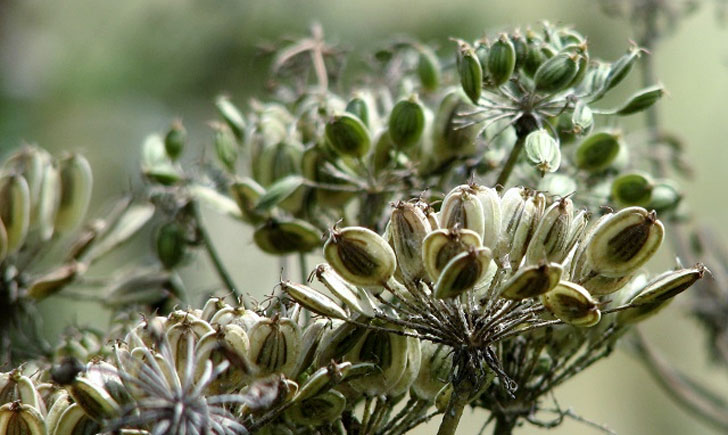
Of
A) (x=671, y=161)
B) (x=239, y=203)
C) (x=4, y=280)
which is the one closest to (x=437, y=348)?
(x=239, y=203)

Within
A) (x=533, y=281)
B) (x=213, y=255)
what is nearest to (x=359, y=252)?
(x=533, y=281)

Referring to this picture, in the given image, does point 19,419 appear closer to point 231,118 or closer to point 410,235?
point 410,235

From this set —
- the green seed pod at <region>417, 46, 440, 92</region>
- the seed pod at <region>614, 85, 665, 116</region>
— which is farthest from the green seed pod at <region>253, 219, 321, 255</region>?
the seed pod at <region>614, 85, 665, 116</region>

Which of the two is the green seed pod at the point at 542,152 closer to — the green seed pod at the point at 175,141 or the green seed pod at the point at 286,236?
the green seed pod at the point at 286,236

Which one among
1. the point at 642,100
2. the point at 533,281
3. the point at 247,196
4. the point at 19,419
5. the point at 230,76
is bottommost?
the point at 230,76

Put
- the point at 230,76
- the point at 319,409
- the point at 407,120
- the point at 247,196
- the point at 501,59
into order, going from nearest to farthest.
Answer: the point at 319,409, the point at 501,59, the point at 407,120, the point at 247,196, the point at 230,76

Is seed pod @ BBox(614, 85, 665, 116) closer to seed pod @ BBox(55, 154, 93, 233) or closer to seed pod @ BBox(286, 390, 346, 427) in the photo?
seed pod @ BBox(286, 390, 346, 427)
